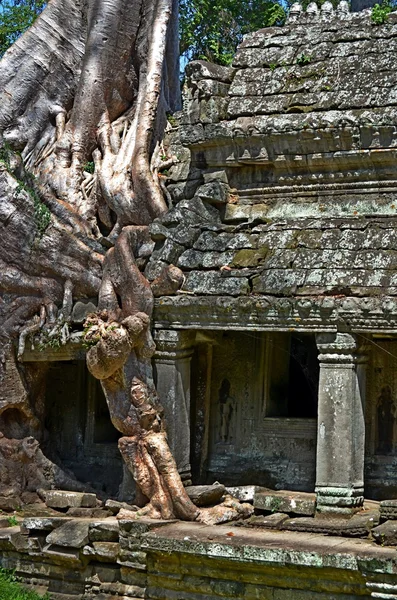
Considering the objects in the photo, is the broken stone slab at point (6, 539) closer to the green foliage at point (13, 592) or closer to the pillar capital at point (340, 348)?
the green foliage at point (13, 592)

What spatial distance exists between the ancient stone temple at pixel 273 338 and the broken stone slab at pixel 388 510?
0.03 metres

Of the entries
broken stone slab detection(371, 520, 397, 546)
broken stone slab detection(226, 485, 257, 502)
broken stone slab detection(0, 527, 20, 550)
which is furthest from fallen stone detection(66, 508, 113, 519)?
broken stone slab detection(371, 520, 397, 546)

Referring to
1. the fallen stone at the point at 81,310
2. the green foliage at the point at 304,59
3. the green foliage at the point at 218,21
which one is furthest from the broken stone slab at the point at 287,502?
the green foliage at the point at 218,21

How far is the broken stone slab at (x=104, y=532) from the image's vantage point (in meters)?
12.2

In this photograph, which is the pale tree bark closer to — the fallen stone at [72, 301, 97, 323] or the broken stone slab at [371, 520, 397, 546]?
the fallen stone at [72, 301, 97, 323]

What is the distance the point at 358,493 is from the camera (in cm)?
1214

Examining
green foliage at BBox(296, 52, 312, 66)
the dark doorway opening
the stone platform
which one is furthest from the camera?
the dark doorway opening

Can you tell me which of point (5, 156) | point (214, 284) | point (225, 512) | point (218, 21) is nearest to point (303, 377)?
point (214, 284)

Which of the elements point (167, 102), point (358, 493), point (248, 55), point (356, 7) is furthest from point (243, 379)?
point (356, 7)

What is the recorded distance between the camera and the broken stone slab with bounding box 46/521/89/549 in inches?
486

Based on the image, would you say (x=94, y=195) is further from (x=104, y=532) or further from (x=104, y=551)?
(x=104, y=551)

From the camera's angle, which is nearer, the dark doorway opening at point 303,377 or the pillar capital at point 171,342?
the pillar capital at point 171,342

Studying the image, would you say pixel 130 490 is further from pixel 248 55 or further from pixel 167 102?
pixel 167 102

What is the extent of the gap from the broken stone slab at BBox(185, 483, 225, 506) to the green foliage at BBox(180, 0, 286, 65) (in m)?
11.8
